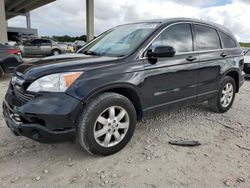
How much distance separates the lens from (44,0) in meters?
30.0

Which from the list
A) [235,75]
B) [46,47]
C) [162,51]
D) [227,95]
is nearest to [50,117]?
[162,51]

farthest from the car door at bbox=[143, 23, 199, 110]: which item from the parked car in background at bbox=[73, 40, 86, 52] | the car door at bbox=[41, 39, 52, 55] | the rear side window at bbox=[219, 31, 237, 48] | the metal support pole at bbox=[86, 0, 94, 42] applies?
the metal support pole at bbox=[86, 0, 94, 42]

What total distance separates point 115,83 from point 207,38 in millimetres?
2142

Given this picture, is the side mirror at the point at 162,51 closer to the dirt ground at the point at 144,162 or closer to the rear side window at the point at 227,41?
the dirt ground at the point at 144,162

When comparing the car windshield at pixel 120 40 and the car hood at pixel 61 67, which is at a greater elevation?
the car windshield at pixel 120 40

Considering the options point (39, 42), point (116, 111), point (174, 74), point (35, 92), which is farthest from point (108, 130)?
point (39, 42)

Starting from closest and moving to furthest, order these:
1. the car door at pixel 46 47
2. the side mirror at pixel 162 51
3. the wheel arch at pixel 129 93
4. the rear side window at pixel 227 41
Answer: the wheel arch at pixel 129 93
the side mirror at pixel 162 51
the rear side window at pixel 227 41
the car door at pixel 46 47

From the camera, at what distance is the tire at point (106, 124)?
2682 millimetres

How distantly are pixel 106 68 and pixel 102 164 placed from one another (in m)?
1.13

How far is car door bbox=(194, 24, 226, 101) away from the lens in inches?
154

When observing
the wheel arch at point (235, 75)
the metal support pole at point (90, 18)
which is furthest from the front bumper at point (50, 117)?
the metal support pole at point (90, 18)

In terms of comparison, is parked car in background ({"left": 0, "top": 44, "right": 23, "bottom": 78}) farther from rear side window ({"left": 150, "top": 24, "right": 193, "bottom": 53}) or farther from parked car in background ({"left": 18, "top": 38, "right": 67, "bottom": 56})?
parked car in background ({"left": 18, "top": 38, "right": 67, "bottom": 56})

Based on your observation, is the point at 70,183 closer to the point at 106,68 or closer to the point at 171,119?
the point at 106,68

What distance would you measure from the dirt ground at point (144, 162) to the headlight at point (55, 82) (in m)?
0.92
